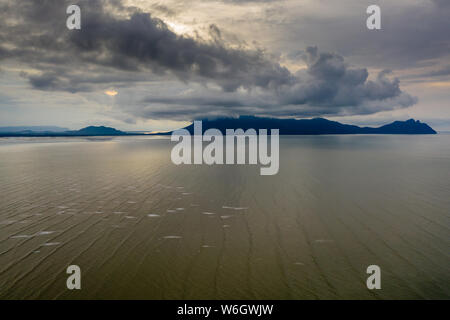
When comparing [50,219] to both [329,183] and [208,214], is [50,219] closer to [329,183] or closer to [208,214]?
[208,214]

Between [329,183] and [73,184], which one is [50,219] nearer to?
[73,184]

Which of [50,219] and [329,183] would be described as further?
[329,183]

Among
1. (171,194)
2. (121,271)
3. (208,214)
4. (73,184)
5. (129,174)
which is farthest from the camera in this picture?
(129,174)

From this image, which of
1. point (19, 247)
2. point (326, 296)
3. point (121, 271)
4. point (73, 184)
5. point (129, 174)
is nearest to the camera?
point (326, 296)

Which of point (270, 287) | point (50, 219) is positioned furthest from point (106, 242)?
point (270, 287)
